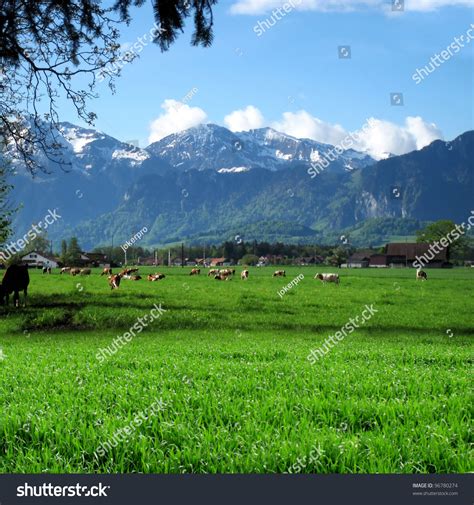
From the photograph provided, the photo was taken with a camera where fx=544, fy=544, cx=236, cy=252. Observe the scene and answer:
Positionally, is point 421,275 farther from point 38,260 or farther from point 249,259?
point 38,260

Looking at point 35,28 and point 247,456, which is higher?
point 35,28

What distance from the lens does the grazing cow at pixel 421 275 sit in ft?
85.6

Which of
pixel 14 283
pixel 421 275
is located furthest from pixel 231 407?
pixel 421 275

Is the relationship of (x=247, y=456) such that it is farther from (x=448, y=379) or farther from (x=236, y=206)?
(x=236, y=206)

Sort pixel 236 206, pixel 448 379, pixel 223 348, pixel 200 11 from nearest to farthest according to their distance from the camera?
pixel 448 379 < pixel 223 348 < pixel 200 11 < pixel 236 206

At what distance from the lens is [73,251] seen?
59.6 ft

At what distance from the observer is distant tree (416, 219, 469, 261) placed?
70.2 ft

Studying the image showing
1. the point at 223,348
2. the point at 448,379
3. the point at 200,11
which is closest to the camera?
the point at 448,379

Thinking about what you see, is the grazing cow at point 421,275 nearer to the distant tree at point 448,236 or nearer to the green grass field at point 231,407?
the distant tree at point 448,236

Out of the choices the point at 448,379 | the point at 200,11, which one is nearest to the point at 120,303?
the point at 200,11

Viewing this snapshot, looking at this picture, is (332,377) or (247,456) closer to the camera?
(247,456)

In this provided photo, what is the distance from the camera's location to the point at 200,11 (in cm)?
1200

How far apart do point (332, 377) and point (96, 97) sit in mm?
9590

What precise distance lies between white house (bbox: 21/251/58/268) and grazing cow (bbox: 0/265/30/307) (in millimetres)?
353
